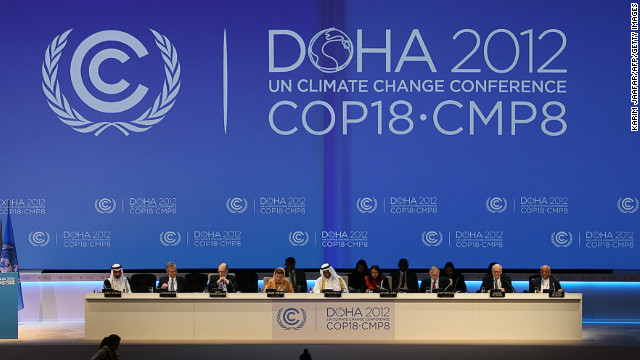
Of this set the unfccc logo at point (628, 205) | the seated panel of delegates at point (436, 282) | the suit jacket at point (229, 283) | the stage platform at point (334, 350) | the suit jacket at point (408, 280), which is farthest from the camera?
the unfccc logo at point (628, 205)

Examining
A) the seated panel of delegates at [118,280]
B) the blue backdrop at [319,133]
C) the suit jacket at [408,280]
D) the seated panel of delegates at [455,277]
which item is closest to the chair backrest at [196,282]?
the blue backdrop at [319,133]

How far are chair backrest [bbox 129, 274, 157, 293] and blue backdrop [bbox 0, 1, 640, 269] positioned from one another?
0.74 metres

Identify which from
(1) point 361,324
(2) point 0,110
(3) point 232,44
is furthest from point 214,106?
(1) point 361,324

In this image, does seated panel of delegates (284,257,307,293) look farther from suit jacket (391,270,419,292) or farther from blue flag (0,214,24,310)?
blue flag (0,214,24,310)

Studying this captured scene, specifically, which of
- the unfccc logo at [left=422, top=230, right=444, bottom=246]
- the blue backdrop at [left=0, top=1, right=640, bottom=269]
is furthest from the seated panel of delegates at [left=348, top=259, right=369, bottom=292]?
the unfccc logo at [left=422, top=230, right=444, bottom=246]

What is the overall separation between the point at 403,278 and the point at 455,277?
724 millimetres

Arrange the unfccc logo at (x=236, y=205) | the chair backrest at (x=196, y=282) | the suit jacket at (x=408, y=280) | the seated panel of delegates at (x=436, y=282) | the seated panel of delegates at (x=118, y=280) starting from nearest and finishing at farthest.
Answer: the seated panel of delegates at (x=436, y=282) → the seated panel of delegates at (x=118, y=280) → the suit jacket at (x=408, y=280) → the chair backrest at (x=196, y=282) → the unfccc logo at (x=236, y=205)

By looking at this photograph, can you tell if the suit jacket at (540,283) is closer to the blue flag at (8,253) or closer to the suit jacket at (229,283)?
the suit jacket at (229,283)

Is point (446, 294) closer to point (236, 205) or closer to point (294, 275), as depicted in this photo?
point (294, 275)

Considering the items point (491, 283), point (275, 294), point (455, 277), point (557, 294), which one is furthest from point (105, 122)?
point (557, 294)

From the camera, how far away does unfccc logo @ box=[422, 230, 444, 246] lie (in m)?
12.1

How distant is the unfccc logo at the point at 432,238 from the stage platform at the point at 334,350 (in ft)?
8.28

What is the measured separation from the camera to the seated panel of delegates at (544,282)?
1070 cm

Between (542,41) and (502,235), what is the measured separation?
9.21 feet
